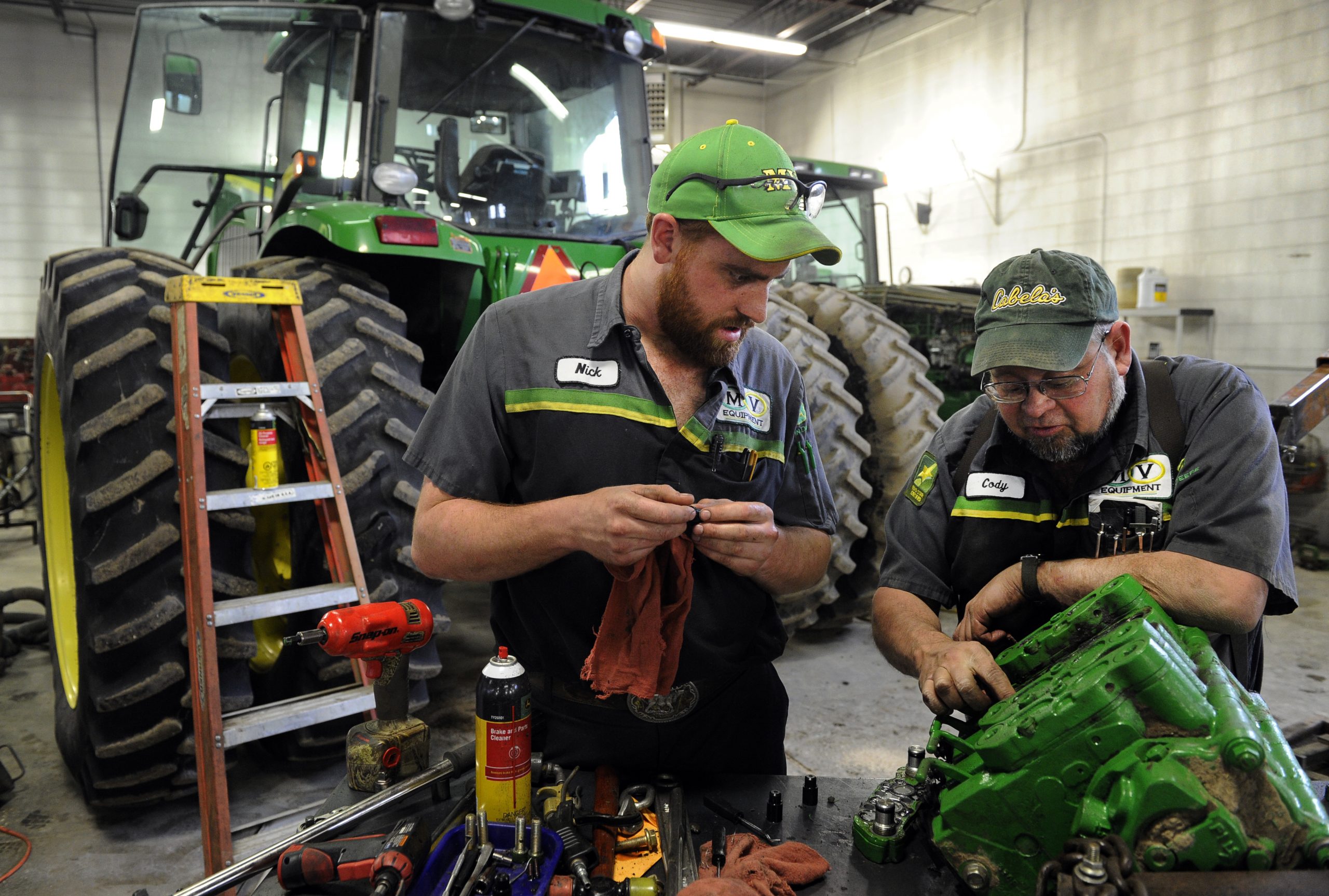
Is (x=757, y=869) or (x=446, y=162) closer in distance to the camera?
→ (x=757, y=869)

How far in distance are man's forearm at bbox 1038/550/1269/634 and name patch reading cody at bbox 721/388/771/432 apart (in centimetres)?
62

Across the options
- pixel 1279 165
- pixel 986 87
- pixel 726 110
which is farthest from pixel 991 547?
pixel 726 110

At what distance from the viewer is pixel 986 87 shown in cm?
959

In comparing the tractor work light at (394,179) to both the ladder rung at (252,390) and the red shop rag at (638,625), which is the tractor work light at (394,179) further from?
the red shop rag at (638,625)

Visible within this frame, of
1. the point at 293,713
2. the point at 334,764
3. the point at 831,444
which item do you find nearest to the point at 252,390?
the point at 293,713

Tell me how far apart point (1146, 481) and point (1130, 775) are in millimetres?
761

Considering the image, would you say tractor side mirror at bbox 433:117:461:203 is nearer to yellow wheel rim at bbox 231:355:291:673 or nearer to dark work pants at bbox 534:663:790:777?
yellow wheel rim at bbox 231:355:291:673

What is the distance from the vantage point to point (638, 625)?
59.9 inches

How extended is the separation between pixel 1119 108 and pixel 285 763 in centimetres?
848

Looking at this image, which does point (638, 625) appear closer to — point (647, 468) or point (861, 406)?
point (647, 468)

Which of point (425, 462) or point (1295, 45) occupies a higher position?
point (1295, 45)

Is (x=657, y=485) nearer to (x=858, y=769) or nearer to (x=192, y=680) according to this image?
(x=192, y=680)

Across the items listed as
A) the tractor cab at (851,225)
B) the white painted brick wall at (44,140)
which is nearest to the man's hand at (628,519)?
the tractor cab at (851,225)

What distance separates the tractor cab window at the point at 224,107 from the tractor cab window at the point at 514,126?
0.24 m
